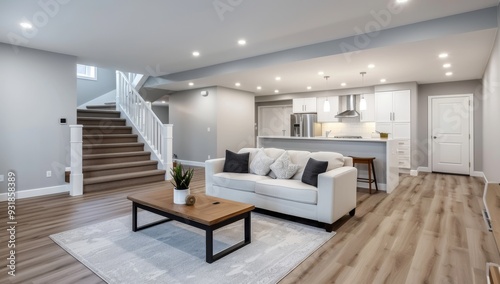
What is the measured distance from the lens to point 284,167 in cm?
386

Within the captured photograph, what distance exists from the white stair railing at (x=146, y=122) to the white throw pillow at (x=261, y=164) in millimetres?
2711

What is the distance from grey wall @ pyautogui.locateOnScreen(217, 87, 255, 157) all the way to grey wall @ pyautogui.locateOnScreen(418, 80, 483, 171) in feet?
15.9

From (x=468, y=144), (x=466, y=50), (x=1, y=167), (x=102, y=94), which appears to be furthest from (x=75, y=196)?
(x=468, y=144)

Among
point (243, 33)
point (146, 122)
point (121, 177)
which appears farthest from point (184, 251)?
point (146, 122)

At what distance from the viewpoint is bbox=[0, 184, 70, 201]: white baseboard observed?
4523 mm

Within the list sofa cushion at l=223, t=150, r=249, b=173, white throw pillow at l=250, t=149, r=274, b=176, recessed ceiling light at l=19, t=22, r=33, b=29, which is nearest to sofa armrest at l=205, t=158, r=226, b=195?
sofa cushion at l=223, t=150, r=249, b=173

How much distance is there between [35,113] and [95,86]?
3.98 m

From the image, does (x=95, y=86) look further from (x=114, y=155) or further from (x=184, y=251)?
(x=184, y=251)

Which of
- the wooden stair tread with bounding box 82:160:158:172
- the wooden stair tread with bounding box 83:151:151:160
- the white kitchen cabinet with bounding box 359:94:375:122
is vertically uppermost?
the white kitchen cabinet with bounding box 359:94:375:122

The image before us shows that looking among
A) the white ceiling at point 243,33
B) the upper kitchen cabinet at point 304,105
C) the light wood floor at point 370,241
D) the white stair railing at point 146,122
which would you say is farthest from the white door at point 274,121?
the light wood floor at point 370,241

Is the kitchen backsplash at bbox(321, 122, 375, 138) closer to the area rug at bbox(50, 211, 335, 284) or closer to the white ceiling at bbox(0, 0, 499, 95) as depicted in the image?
the white ceiling at bbox(0, 0, 499, 95)

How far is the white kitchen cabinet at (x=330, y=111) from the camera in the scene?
337 inches

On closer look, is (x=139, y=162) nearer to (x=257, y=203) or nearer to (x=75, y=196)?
(x=75, y=196)

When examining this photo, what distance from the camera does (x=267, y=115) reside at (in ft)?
35.7
